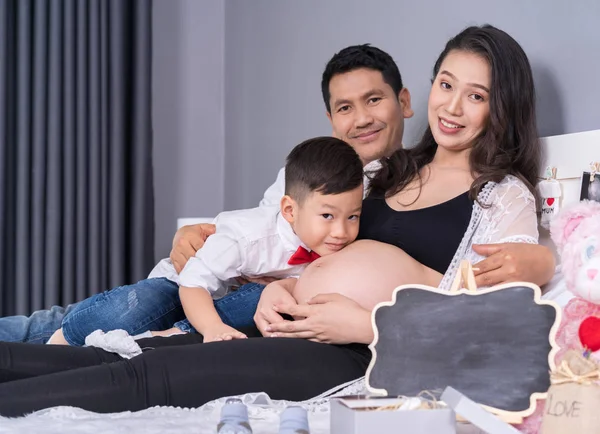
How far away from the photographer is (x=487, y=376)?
3.58ft

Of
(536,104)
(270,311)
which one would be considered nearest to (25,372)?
(270,311)

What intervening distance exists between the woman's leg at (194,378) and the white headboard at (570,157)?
0.62 metres

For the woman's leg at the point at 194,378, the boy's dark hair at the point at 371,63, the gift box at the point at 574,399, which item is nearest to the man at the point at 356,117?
the boy's dark hair at the point at 371,63

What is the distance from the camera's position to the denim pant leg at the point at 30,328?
193cm

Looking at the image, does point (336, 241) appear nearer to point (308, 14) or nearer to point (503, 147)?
point (503, 147)

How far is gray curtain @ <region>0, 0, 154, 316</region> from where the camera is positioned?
3113 millimetres

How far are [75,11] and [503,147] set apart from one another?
223cm

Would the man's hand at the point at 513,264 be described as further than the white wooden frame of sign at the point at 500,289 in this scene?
Yes

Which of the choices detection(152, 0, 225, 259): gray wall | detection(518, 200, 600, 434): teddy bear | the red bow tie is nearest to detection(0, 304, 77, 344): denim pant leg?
the red bow tie

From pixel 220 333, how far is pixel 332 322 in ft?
0.88

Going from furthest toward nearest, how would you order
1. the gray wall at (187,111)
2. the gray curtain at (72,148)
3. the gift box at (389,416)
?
1. the gray wall at (187,111)
2. the gray curtain at (72,148)
3. the gift box at (389,416)

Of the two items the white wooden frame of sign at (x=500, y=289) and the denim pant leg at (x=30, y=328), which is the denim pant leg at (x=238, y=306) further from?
the white wooden frame of sign at (x=500, y=289)

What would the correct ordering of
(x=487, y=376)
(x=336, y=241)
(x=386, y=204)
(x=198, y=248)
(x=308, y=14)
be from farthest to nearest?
1. (x=308, y=14)
2. (x=198, y=248)
3. (x=386, y=204)
4. (x=336, y=241)
5. (x=487, y=376)

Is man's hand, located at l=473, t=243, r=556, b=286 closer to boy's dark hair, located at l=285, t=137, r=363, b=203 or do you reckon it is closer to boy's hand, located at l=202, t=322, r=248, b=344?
boy's dark hair, located at l=285, t=137, r=363, b=203
